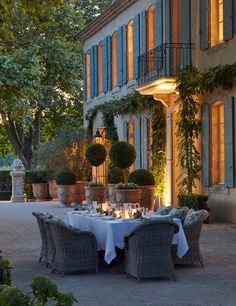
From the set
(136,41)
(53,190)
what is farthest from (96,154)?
(53,190)

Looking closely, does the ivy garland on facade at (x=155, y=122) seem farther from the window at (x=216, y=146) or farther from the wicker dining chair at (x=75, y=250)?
the wicker dining chair at (x=75, y=250)

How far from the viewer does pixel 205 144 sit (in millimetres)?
20219

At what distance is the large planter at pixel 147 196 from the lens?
22.5 metres

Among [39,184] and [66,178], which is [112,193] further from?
[39,184]

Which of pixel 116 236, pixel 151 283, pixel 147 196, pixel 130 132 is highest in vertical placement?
pixel 130 132

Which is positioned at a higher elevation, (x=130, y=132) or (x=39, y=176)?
(x=130, y=132)

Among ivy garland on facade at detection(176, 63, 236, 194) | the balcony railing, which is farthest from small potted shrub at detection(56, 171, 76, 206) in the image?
ivy garland on facade at detection(176, 63, 236, 194)

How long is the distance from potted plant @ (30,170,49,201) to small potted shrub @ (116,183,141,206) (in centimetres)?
1050

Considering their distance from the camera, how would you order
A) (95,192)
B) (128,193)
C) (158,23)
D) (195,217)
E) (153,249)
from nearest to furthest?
(153,249) → (195,217) → (128,193) → (158,23) → (95,192)

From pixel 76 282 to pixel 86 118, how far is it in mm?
20908

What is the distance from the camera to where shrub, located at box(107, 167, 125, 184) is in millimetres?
24812

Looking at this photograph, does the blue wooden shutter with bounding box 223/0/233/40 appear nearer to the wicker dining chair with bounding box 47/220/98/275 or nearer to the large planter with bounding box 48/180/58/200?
the wicker dining chair with bounding box 47/220/98/275

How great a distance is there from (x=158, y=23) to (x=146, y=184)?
15.0 feet

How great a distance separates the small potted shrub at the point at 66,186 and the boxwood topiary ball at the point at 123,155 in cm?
413
